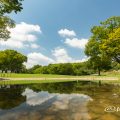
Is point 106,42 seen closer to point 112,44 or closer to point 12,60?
point 112,44

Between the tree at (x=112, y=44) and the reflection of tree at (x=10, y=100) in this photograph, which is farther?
the tree at (x=112, y=44)

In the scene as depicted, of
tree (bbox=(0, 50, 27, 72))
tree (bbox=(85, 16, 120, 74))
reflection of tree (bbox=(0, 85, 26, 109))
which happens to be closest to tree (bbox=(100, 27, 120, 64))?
tree (bbox=(85, 16, 120, 74))

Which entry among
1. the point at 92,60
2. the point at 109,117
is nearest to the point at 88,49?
the point at 92,60

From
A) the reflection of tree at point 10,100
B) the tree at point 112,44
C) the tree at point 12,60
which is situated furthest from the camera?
the tree at point 12,60

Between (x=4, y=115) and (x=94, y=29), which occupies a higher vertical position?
(x=94, y=29)

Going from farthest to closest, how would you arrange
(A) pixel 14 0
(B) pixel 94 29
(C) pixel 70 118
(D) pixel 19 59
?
(D) pixel 19 59
(B) pixel 94 29
(A) pixel 14 0
(C) pixel 70 118

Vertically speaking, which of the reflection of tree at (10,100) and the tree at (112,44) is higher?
the tree at (112,44)

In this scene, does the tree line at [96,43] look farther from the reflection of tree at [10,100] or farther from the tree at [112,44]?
the reflection of tree at [10,100]

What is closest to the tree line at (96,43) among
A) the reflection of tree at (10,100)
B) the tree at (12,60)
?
the tree at (12,60)

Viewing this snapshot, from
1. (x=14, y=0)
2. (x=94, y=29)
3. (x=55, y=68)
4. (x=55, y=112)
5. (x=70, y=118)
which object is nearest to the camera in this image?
(x=70, y=118)

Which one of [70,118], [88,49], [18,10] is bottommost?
[70,118]

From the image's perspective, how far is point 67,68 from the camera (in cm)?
16675

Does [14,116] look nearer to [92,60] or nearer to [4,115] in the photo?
[4,115]

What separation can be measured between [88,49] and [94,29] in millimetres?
12757
